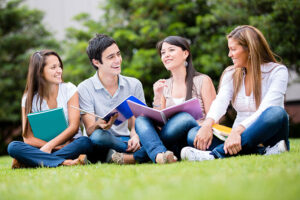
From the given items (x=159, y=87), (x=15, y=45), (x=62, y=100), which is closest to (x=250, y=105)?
(x=159, y=87)

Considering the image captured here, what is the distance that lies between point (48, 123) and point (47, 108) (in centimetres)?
34

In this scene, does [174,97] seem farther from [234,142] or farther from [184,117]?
[234,142]

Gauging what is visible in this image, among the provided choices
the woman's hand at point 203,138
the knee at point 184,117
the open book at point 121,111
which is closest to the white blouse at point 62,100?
the open book at point 121,111

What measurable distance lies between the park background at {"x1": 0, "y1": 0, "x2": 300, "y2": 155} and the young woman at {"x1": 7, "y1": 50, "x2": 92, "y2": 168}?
588 cm

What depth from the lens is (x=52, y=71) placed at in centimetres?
418

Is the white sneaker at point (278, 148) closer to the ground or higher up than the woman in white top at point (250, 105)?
closer to the ground

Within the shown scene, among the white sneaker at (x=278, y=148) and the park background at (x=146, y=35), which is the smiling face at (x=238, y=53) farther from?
the park background at (x=146, y=35)

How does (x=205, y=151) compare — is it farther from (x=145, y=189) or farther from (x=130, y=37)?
(x=130, y=37)

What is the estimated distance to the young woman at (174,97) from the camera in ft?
10.6

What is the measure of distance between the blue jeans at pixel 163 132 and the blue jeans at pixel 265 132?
168 millimetres

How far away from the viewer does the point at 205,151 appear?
126 inches

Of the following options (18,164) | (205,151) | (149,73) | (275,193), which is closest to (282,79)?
(205,151)

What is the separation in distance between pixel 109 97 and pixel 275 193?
302cm

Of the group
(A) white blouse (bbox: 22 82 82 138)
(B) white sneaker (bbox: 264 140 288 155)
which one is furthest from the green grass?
(A) white blouse (bbox: 22 82 82 138)
